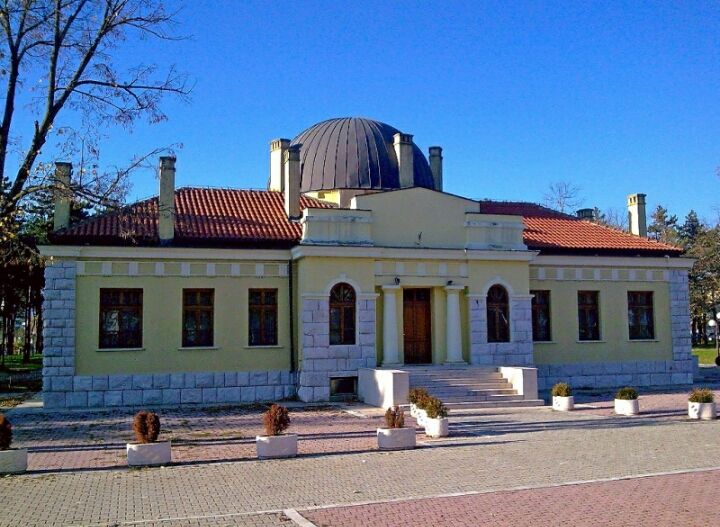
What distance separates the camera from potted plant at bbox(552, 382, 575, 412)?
19016mm

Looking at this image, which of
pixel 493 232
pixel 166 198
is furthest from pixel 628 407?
pixel 166 198

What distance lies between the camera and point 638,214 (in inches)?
1125

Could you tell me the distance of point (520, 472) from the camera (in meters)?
11.4

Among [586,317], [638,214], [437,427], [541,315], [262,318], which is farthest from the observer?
[638,214]

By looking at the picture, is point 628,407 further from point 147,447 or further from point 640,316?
point 147,447

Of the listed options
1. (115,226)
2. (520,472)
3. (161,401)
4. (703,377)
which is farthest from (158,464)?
(703,377)

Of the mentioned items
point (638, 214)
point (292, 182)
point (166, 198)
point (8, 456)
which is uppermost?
point (292, 182)

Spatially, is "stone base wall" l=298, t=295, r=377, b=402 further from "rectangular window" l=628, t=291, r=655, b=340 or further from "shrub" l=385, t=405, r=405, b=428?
"rectangular window" l=628, t=291, r=655, b=340

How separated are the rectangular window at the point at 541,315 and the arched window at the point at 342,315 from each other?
7124 millimetres

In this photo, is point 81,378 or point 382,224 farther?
point 382,224

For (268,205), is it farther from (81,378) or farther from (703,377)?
(703,377)

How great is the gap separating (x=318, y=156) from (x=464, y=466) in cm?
1780

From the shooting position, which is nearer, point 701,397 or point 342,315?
point 701,397

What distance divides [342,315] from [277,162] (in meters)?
8.35
